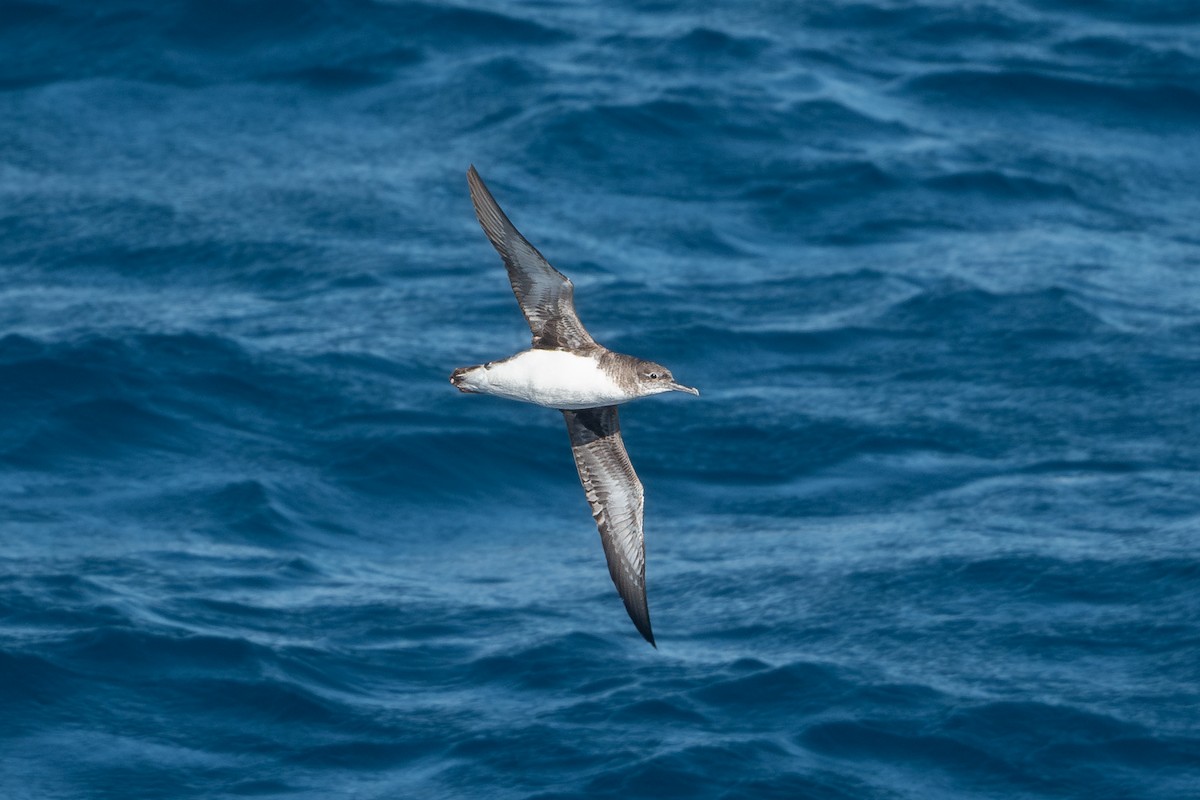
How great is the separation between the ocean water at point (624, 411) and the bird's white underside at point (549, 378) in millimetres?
7145

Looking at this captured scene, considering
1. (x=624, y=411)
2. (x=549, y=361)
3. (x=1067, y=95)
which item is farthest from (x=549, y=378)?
(x=1067, y=95)

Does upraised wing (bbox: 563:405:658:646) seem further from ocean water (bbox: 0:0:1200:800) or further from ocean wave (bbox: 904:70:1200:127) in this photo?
ocean wave (bbox: 904:70:1200:127)

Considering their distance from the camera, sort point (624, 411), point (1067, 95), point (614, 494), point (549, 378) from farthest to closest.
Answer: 1. point (1067, 95)
2. point (624, 411)
3. point (614, 494)
4. point (549, 378)

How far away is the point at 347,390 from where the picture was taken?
25.8 meters

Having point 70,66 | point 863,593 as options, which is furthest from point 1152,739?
point 70,66

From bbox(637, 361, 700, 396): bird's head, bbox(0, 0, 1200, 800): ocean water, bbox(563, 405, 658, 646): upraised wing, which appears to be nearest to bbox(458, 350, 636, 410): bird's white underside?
bbox(637, 361, 700, 396): bird's head

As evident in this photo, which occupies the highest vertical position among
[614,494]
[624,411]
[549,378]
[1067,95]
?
[1067,95]

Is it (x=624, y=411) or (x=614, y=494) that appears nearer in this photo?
(x=614, y=494)

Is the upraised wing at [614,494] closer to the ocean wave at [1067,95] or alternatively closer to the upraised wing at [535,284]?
the upraised wing at [535,284]

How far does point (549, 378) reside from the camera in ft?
43.9

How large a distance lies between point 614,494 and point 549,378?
6.17 feet

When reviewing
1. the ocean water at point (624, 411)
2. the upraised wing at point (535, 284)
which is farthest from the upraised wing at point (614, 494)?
the ocean water at point (624, 411)

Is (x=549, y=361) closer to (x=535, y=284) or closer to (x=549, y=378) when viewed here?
(x=549, y=378)

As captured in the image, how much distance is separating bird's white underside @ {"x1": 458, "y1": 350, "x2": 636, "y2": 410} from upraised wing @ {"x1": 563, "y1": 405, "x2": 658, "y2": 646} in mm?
1152
